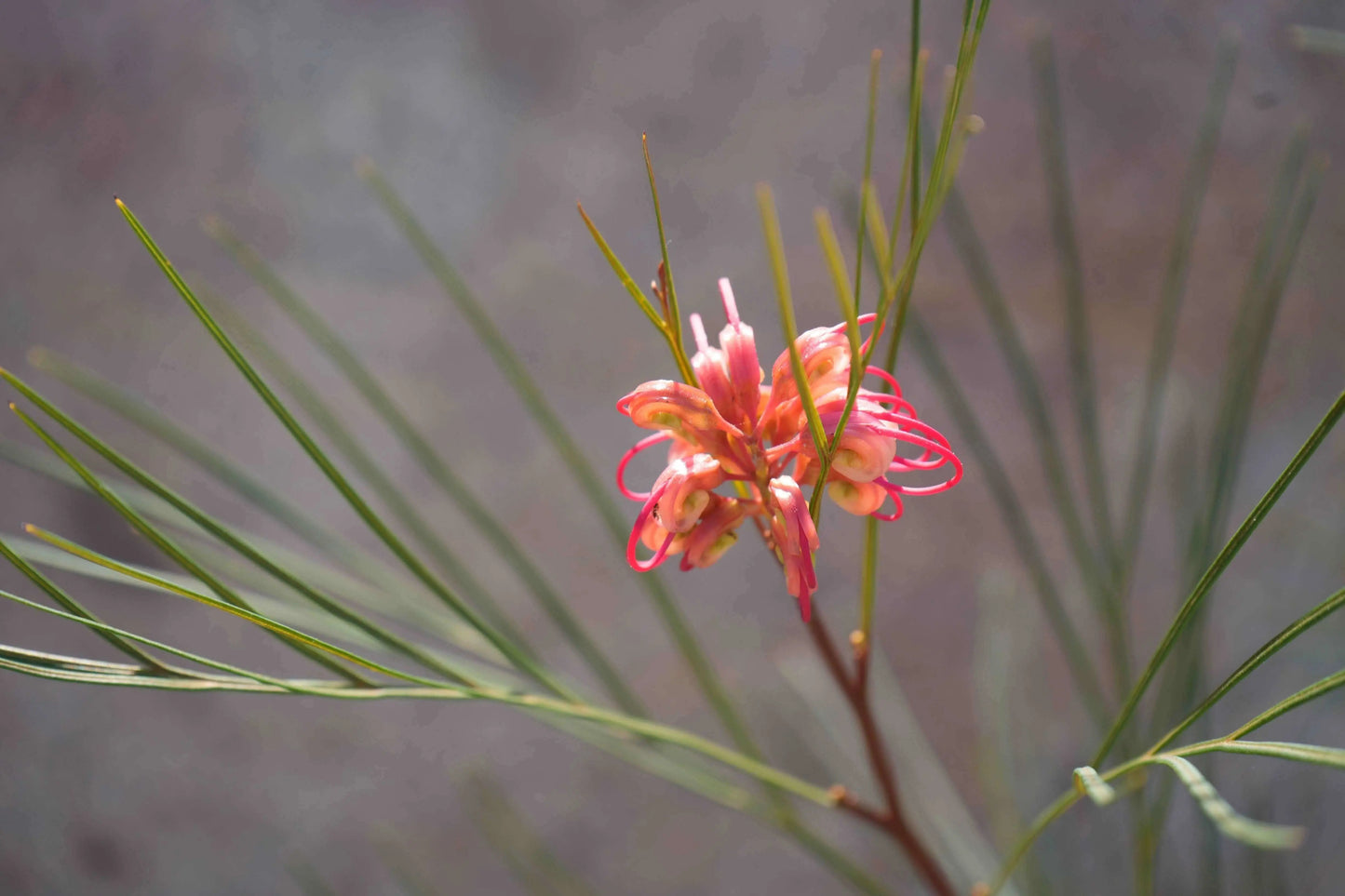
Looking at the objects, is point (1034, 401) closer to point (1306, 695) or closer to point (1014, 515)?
point (1014, 515)

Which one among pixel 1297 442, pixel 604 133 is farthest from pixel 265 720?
pixel 1297 442

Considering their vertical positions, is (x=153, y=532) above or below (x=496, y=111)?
below

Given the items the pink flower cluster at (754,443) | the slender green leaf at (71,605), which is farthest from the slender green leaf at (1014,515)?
the slender green leaf at (71,605)

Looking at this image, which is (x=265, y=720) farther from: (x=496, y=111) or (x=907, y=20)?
(x=907, y=20)

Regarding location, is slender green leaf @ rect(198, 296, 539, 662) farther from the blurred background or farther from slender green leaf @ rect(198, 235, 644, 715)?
the blurred background

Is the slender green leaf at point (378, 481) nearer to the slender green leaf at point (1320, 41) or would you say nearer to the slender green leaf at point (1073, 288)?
the slender green leaf at point (1073, 288)

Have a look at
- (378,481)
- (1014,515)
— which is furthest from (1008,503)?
(378,481)
